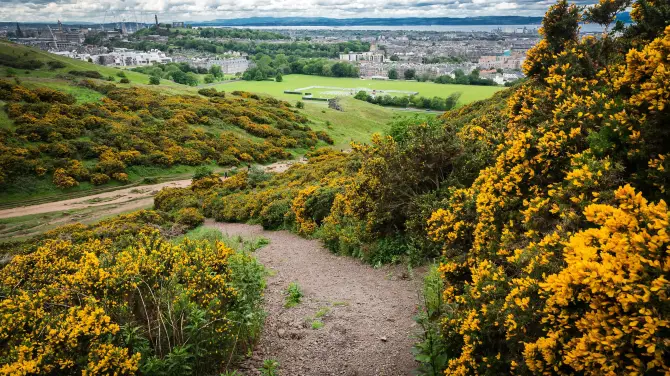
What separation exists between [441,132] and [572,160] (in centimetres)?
512

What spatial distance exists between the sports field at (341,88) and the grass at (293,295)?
263 feet

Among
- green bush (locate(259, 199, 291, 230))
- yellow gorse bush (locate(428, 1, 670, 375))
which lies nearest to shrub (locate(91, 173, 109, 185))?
green bush (locate(259, 199, 291, 230))

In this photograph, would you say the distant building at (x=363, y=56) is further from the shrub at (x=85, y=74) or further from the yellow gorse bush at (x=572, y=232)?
the yellow gorse bush at (x=572, y=232)

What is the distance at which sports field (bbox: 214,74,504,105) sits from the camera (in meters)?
93.4

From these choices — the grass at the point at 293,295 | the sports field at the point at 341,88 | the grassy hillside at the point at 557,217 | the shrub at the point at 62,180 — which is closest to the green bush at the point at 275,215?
the grassy hillside at the point at 557,217

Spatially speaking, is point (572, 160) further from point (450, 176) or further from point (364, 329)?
point (450, 176)

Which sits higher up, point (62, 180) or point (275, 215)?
point (275, 215)

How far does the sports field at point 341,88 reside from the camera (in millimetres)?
93375

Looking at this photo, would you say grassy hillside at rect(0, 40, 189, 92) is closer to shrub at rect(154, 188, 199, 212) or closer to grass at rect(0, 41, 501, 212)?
grass at rect(0, 41, 501, 212)

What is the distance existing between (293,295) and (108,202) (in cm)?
2410

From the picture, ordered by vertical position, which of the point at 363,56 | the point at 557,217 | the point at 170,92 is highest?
the point at 363,56

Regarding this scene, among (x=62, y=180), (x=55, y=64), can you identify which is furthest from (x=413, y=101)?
(x=62, y=180)

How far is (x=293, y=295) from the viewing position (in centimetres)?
802

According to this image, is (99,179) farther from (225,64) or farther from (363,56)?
(363,56)
